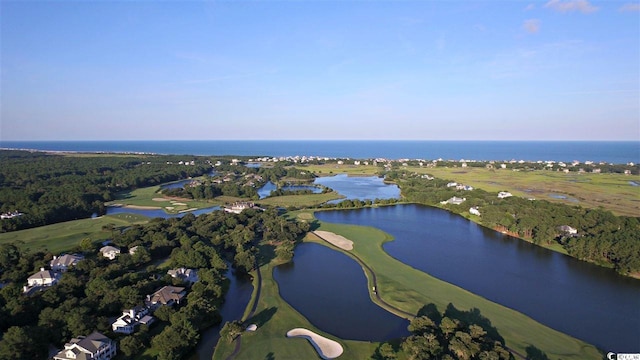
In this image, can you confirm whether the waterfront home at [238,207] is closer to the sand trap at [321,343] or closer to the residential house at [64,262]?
the residential house at [64,262]

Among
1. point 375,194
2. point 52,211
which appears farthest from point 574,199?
point 52,211

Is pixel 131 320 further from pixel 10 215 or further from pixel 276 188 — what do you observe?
pixel 276 188

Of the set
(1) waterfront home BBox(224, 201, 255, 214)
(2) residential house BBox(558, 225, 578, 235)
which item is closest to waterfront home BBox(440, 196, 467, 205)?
(2) residential house BBox(558, 225, 578, 235)

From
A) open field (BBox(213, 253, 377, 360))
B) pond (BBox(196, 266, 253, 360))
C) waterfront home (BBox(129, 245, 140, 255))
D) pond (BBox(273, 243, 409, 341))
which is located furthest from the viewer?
waterfront home (BBox(129, 245, 140, 255))

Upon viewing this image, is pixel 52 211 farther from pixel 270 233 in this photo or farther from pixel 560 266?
pixel 560 266

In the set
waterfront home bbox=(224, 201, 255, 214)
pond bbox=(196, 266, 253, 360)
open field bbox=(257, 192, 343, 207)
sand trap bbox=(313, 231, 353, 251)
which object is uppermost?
waterfront home bbox=(224, 201, 255, 214)

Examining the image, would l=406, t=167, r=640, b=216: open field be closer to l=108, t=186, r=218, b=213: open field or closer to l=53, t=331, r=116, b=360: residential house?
l=108, t=186, r=218, b=213: open field

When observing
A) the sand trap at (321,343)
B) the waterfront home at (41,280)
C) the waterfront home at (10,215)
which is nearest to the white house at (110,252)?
the waterfront home at (41,280)

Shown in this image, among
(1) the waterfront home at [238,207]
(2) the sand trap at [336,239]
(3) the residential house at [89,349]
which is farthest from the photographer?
(1) the waterfront home at [238,207]
